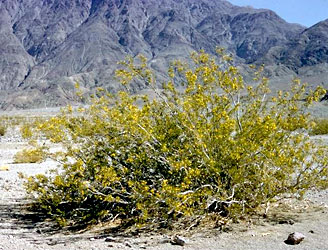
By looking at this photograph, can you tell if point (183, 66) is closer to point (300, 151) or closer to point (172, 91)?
point (172, 91)

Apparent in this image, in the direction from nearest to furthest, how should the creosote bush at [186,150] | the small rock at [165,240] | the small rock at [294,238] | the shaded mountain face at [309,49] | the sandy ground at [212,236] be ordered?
the small rock at [294,238] → the sandy ground at [212,236] → the small rock at [165,240] → the creosote bush at [186,150] → the shaded mountain face at [309,49]

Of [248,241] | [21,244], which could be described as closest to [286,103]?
[248,241]

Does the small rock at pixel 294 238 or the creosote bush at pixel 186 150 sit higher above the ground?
the creosote bush at pixel 186 150

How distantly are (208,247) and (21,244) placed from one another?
278 centimetres

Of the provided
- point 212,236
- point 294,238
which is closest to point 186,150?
point 212,236

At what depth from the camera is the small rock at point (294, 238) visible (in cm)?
587

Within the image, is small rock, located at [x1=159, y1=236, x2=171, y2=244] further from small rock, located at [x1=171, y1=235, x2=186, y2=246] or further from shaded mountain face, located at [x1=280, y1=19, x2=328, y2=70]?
shaded mountain face, located at [x1=280, y1=19, x2=328, y2=70]

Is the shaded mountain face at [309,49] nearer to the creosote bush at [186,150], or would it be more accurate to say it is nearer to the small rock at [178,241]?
the creosote bush at [186,150]

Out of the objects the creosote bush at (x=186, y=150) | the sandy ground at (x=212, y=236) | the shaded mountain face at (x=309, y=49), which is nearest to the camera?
the sandy ground at (x=212, y=236)

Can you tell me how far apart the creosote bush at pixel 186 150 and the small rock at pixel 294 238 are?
910 mm

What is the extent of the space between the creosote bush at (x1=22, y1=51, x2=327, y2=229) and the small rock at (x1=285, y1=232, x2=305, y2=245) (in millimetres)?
910

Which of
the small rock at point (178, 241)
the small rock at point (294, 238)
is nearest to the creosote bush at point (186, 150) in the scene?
the small rock at point (178, 241)

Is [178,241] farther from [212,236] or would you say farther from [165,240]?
[212,236]

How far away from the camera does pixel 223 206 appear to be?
7.17m
